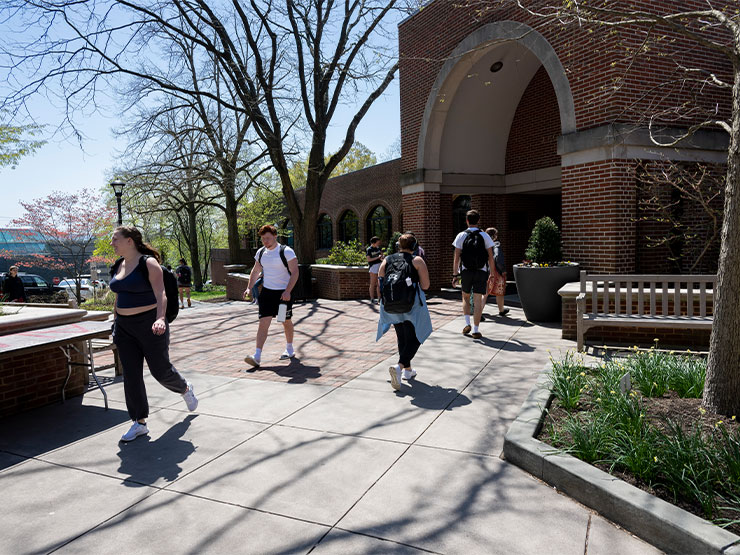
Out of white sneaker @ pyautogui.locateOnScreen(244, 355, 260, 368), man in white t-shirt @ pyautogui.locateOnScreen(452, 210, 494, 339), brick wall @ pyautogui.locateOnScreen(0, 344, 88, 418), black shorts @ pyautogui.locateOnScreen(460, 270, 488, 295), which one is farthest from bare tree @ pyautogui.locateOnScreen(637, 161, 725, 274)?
brick wall @ pyautogui.locateOnScreen(0, 344, 88, 418)

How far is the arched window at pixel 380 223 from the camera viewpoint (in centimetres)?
2720

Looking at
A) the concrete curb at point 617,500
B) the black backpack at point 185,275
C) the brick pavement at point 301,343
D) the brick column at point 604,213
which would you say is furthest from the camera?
the black backpack at point 185,275

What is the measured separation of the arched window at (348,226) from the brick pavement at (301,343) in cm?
1795

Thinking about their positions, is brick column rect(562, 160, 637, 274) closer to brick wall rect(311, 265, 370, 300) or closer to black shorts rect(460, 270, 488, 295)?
black shorts rect(460, 270, 488, 295)

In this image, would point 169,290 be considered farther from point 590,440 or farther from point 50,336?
point 590,440

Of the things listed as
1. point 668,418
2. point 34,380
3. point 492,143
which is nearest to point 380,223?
point 492,143

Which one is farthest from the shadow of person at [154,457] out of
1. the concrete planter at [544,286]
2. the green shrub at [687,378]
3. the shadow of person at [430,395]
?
the concrete planter at [544,286]

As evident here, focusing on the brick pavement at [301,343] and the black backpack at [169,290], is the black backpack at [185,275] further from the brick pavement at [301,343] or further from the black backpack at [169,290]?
the black backpack at [169,290]

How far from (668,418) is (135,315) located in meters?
4.23

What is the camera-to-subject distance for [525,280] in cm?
909

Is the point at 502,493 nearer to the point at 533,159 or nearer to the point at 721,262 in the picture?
the point at 721,262

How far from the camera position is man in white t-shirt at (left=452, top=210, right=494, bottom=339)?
25.9 ft

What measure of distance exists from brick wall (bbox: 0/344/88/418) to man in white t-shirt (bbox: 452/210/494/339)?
517 centimetres

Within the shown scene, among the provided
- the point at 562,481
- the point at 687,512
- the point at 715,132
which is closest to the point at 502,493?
the point at 562,481
